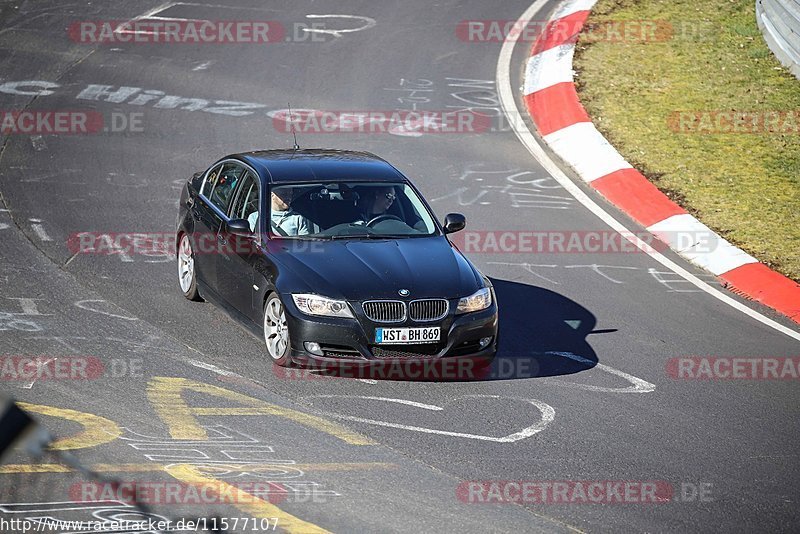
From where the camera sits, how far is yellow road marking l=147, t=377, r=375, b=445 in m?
8.48

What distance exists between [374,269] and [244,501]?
10.3 ft

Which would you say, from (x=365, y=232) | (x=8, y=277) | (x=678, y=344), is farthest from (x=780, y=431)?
(x=8, y=277)

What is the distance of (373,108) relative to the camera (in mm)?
17594

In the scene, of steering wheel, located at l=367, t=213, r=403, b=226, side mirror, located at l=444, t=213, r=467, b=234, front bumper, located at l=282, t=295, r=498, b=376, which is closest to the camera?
front bumper, located at l=282, t=295, r=498, b=376

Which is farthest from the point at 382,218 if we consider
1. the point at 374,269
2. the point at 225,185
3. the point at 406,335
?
the point at 225,185

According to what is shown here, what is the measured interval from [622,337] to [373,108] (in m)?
7.56

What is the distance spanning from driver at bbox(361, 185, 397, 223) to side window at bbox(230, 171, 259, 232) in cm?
102

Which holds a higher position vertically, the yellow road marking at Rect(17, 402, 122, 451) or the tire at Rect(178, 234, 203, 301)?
the tire at Rect(178, 234, 203, 301)
